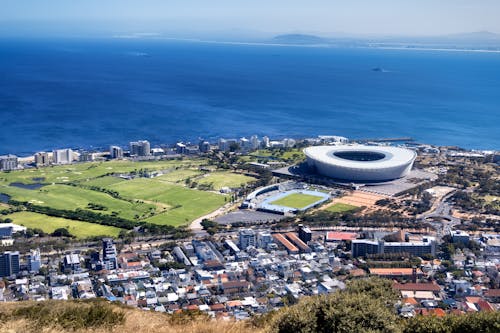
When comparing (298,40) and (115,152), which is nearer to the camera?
(115,152)

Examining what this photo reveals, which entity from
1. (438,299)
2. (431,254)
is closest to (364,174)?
(431,254)

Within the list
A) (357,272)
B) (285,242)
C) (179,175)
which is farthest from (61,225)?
(357,272)

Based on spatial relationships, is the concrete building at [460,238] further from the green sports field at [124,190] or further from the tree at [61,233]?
the tree at [61,233]

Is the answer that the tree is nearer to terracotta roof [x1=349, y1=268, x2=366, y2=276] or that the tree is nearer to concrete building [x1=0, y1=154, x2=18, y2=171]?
terracotta roof [x1=349, y1=268, x2=366, y2=276]

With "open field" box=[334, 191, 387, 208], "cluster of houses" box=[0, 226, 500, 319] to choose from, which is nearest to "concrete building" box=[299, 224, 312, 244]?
"cluster of houses" box=[0, 226, 500, 319]

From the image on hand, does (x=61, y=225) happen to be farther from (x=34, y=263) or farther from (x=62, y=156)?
(x=62, y=156)

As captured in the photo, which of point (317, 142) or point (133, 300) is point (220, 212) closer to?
point (133, 300)

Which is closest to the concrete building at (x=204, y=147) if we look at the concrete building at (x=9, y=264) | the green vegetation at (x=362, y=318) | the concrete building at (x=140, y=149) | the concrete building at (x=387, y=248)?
the concrete building at (x=140, y=149)
